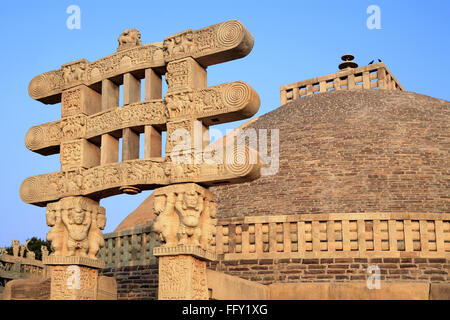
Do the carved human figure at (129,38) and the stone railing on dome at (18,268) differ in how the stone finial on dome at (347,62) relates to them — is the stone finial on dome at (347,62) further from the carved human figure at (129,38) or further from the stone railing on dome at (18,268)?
the carved human figure at (129,38)

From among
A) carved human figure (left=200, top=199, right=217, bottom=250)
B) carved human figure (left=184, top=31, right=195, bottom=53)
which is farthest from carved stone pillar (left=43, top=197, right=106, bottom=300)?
carved human figure (left=184, top=31, right=195, bottom=53)

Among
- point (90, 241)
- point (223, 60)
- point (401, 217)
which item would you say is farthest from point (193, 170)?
point (401, 217)

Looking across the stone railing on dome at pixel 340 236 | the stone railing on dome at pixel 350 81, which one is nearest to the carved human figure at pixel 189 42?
the stone railing on dome at pixel 340 236

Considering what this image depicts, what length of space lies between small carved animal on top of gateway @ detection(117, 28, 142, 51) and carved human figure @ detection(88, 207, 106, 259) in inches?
129

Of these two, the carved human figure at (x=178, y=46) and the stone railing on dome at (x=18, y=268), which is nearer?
the carved human figure at (x=178, y=46)

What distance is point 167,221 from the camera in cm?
1014

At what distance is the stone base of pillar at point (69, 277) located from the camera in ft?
36.7

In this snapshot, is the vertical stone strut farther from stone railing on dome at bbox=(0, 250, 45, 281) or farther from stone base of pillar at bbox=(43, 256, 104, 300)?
stone railing on dome at bbox=(0, 250, 45, 281)

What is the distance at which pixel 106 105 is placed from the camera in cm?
1186

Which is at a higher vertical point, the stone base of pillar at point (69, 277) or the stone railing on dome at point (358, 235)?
the stone railing on dome at point (358, 235)

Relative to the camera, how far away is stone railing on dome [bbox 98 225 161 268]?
14508 mm

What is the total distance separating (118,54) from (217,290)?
16.4 ft

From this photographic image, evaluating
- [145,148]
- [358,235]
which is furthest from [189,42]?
[358,235]

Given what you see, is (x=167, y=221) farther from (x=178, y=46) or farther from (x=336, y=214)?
(x=336, y=214)
